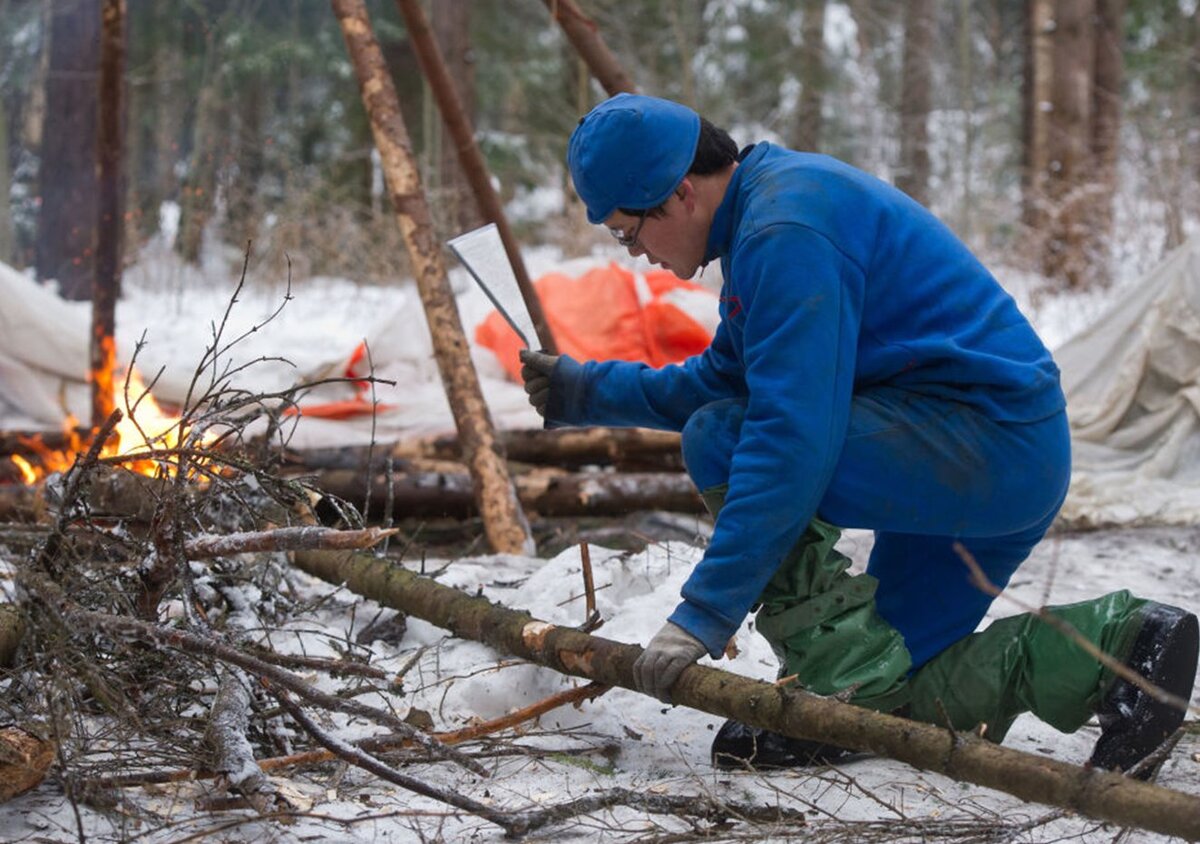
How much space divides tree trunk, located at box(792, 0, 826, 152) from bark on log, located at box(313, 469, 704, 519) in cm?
1121

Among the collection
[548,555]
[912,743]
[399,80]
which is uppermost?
[399,80]

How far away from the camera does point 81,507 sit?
3.08 m

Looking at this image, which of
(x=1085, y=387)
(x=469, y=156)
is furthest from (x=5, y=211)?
(x=1085, y=387)

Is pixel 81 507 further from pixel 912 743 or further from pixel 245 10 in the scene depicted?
pixel 245 10

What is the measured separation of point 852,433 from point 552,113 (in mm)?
13409

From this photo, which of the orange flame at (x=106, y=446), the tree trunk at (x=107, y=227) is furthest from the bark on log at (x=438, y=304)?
the tree trunk at (x=107, y=227)

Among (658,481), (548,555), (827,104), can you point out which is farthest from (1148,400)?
(827,104)

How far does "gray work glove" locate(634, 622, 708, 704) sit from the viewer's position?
245 centimetres

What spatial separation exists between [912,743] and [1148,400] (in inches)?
194

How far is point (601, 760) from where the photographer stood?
9.42 ft

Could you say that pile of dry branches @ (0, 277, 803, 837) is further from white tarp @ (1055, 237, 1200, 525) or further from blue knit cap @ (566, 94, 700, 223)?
white tarp @ (1055, 237, 1200, 525)

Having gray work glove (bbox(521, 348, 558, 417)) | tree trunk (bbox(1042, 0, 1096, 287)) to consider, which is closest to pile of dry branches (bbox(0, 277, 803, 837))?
gray work glove (bbox(521, 348, 558, 417))

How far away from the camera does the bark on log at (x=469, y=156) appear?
18.2ft

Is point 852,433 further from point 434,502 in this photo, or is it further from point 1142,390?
point 1142,390
